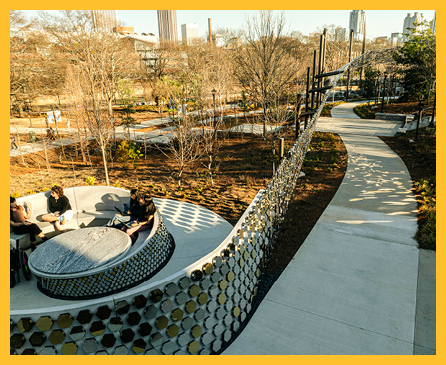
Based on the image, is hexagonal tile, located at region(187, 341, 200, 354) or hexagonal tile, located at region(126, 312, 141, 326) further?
hexagonal tile, located at region(187, 341, 200, 354)

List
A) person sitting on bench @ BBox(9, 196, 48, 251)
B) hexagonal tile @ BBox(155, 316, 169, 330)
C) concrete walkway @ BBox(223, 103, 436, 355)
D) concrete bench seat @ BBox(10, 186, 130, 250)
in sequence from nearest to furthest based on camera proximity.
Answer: hexagonal tile @ BBox(155, 316, 169, 330), concrete walkway @ BBox(223, 103, 436, 355), person sitting on bench @ BBox(9, 196, 48, 251), concrete bench seat @ BBox(10, 186, 130, 250)

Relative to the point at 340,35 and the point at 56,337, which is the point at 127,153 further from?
the point at 340,35

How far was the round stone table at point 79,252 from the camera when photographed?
442 centimetres

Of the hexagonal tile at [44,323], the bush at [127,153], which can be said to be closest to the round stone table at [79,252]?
the hexagonal tile at [44,323]

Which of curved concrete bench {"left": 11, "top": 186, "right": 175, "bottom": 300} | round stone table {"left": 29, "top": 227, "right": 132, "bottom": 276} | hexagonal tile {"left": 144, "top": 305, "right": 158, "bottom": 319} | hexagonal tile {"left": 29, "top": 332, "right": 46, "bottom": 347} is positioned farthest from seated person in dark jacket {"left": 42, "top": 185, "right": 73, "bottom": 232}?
hexagonal tile {"left": 144, "top": 305, "right": 158, "bottom": 319}

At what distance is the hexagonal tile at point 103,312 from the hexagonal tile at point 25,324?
2.14 ft

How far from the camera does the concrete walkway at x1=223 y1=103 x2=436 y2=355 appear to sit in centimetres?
389

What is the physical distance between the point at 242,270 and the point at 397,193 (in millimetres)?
6559

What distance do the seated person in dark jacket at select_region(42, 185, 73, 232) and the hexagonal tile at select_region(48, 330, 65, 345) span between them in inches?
144

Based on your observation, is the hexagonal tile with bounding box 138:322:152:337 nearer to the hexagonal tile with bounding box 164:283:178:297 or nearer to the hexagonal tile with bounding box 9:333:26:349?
the hexagonal tile with bounding box 164:283:178:297

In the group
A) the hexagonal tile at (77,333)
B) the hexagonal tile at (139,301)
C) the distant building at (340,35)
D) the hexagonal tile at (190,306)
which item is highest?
the distant building at (340,35)

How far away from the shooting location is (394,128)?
1859 cm

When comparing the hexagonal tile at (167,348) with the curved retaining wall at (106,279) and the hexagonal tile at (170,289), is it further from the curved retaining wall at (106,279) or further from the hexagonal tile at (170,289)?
the curved retaining wall at (106,279)

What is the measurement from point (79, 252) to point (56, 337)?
177cm
